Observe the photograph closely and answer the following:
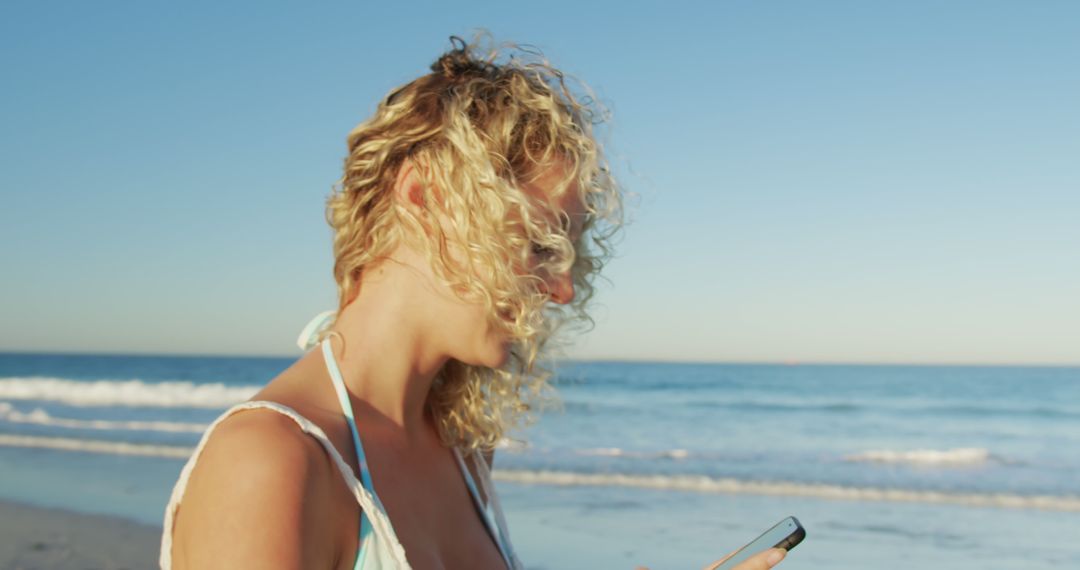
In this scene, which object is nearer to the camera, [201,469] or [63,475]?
[201,469]

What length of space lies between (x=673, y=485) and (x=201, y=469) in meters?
9.73

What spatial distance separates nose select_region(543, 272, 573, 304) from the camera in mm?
1763

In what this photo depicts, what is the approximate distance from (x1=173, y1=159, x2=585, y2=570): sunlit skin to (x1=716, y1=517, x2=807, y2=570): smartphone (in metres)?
0.53

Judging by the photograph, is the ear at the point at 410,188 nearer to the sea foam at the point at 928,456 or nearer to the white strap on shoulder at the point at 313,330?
the white strap on shoulder at the point at 313,330

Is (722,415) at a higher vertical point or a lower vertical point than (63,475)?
lower

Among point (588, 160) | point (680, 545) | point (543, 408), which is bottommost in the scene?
point (680, 545)

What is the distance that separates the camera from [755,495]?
10.1 m

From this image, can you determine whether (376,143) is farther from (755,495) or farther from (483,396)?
(755,495)

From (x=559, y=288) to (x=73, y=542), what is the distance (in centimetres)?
674

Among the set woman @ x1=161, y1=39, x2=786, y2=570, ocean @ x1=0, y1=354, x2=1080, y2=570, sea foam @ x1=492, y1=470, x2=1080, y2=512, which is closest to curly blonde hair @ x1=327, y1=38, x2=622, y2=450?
woman @ x1=161, y1=39, x2=786, y2=570

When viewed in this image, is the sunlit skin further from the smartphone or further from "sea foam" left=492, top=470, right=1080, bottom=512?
"sea foam" left=492, top=470, right=1080, bottom=512

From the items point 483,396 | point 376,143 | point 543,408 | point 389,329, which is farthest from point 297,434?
point 543,408

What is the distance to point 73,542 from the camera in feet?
23.4

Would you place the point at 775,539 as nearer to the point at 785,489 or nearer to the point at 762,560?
the point at 762,560
